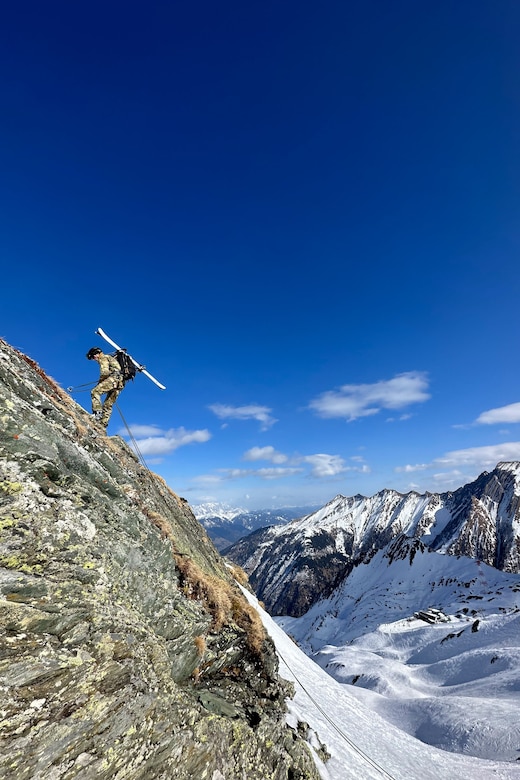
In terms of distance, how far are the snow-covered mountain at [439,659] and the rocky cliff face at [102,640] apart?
983cm

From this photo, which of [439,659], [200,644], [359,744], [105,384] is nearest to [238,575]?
[359,744]

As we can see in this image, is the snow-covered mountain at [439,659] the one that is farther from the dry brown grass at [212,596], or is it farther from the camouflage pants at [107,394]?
the camouflage pants at [107,394]

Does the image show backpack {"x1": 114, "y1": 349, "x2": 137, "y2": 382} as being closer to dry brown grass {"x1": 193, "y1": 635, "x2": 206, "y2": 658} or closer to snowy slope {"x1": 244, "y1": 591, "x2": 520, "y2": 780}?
dry brown grass {"x1": 193, "y1": 635, "x2": 206, "y2": 658}

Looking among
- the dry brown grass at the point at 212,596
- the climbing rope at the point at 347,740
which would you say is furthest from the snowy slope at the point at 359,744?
the dry brown grass at the point at 212,596

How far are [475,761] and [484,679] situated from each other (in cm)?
3262

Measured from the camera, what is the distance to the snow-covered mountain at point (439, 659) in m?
35.7

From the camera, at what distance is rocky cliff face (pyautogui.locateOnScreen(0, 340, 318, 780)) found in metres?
7.46

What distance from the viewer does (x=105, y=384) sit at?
63.7 ft

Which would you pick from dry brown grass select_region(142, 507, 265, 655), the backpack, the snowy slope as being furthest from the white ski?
the snowy slope

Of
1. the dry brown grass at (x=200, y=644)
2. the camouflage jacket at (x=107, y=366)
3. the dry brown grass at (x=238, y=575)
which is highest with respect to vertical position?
the camouflage jacket at (x=107, y=366)

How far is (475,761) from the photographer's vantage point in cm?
2958

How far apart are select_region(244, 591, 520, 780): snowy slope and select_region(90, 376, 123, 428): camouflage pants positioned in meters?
19.2

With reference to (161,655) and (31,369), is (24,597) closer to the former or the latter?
(161,655)

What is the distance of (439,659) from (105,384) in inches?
3798
